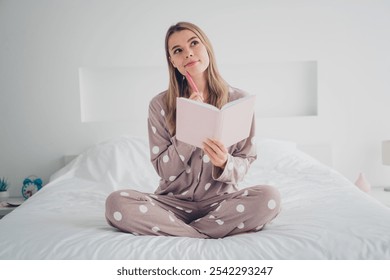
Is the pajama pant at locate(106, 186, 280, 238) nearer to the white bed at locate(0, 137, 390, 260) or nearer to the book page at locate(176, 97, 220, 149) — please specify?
the white bed at locate(0, 137, 390, 260)

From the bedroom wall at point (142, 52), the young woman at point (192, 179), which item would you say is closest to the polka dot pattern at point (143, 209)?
the young woman at point (192, 179)

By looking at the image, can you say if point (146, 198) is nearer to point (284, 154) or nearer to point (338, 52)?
point (284, 154)

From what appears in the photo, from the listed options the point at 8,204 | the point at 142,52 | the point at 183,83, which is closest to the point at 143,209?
the point at 183,83

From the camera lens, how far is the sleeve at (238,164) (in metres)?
1.56

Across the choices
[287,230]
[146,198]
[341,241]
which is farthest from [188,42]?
[341,241]

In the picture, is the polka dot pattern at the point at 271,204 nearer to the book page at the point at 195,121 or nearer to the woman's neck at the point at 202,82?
the book page at the point at 195,121

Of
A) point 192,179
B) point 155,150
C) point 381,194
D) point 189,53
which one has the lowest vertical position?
point 381,194

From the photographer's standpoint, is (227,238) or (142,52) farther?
(142,52)

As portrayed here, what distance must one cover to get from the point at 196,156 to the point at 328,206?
0.53 m

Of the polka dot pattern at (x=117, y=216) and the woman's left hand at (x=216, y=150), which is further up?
the woman's left hand at (x=216, y=150)

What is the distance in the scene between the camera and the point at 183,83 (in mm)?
1752

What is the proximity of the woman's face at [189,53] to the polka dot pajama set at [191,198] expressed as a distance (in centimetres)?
16

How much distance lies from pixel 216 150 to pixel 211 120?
10 centimetres

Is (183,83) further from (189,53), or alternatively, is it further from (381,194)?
(381,194)
